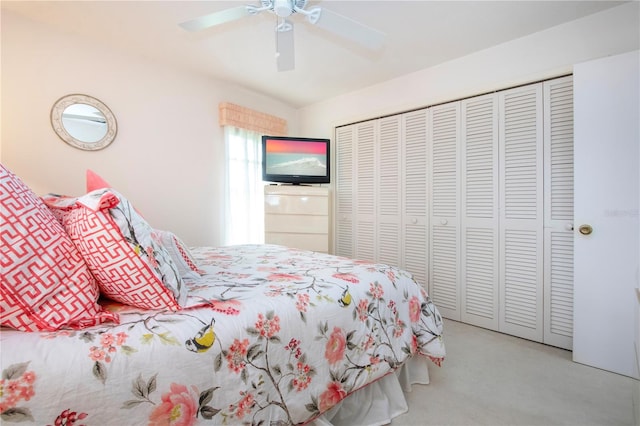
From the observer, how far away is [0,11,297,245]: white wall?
6.74 ft

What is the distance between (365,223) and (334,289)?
218cm

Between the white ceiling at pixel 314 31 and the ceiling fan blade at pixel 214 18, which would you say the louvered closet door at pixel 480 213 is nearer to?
the white ceiling at pixel 314 31

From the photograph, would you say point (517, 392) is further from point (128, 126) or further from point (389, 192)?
point (128, 126)

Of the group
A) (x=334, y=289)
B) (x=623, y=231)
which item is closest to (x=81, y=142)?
(x=334, y=289)

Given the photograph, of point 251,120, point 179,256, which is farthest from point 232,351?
point 251,120

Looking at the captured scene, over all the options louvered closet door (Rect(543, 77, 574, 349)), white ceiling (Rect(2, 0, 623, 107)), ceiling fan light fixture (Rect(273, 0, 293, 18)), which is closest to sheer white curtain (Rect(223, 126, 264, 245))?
white ceiling (Rect(2, 0, 623, 107))

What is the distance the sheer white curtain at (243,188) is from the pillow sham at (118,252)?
2336 millimetres

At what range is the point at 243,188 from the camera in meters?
3.37

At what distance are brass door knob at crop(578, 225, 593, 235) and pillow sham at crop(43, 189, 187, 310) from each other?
7.61ft

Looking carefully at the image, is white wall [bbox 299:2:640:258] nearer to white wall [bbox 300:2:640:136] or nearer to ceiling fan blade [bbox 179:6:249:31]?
white wall [bbox 300:2:640:136]

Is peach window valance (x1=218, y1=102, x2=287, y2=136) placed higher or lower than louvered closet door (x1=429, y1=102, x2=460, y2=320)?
higher

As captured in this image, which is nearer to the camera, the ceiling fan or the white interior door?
the ceiling fan

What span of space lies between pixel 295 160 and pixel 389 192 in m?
1.12

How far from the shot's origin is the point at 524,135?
2.31 m
